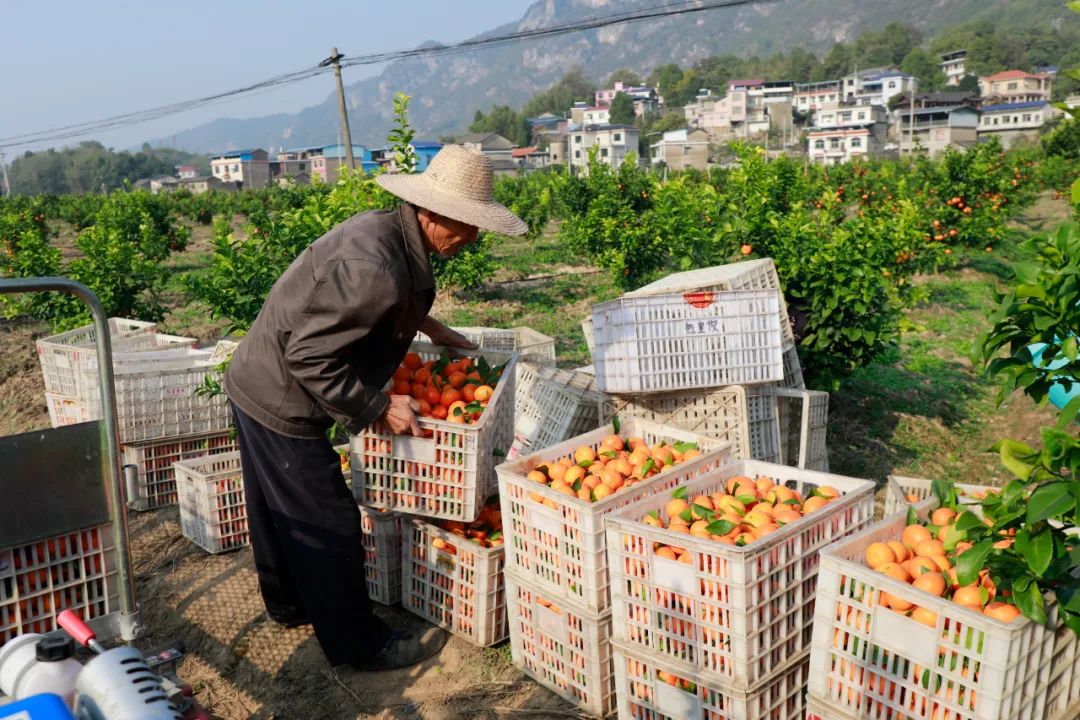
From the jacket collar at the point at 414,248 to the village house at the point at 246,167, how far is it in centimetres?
11519

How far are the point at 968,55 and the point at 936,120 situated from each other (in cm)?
5127

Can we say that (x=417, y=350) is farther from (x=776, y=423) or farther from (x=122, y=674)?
(x=122, y=674)

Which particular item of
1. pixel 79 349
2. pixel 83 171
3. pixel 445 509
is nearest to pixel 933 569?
pixel 445 509

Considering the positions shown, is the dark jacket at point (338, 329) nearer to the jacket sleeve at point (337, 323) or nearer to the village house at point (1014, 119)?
the jacket sleeve at point (337, 323)

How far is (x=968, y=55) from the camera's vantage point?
11969 cm

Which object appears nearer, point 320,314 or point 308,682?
point 320,314

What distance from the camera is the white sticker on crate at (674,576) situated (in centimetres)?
296

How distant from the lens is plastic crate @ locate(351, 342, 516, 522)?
146 inches

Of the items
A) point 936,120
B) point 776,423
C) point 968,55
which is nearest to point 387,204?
point 776,423

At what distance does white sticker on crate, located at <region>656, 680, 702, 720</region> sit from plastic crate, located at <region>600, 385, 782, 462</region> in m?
1.95

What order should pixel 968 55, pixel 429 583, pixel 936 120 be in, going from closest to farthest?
pixel 429 583, pixel 936 120, pixel 968 55

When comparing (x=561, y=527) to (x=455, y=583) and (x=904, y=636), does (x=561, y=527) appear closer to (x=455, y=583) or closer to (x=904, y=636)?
(x=455, y=583)

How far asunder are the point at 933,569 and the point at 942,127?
86.3 metres

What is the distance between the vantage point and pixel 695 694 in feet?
10.0
